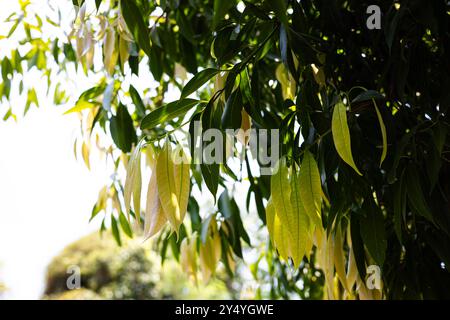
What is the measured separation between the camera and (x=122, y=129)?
3.37 ft

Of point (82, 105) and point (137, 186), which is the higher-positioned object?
point (82, 105)

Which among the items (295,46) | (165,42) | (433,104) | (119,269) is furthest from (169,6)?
(119,269)

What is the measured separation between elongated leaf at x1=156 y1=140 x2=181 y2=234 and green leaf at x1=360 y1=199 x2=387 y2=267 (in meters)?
0.25

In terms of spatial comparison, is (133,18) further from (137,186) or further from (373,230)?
(373,230)

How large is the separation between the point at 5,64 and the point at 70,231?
3886 mm

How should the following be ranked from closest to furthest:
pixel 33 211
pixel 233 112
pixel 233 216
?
pixel 233 112, pixel 233 216, pixel 33 211

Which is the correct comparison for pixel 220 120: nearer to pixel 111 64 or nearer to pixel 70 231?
pixel 111 64

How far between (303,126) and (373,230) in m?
0.16

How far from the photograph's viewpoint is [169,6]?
3.38 feet

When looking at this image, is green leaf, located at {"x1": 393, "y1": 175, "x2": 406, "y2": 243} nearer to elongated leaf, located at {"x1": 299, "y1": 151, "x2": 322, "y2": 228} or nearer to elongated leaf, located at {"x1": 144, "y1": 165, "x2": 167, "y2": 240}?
elongated leaf, located at {"x1": 299, "y1": 151, "x2": 322, "y2": 228}

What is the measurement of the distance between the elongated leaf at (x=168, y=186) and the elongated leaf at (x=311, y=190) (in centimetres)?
13

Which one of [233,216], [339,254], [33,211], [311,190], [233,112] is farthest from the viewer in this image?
[33,211]

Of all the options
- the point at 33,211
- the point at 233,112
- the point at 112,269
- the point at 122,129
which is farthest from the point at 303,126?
the point at 33,211

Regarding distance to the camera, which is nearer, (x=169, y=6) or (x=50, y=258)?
(x=169, y=6)
